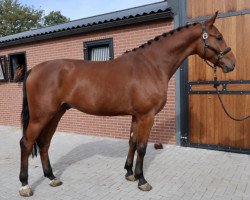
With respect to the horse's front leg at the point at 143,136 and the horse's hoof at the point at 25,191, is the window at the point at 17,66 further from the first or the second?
the horse's front leg at the point at 143,136

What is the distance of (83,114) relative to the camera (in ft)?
25.6

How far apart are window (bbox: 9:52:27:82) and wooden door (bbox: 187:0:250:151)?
6187mm

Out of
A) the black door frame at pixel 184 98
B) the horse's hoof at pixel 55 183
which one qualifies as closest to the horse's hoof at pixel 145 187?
the horse's hoof at pixel 55 183

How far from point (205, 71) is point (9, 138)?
588 centimetres

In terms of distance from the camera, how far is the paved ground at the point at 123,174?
153 inches

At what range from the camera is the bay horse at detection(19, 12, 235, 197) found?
13.0ft

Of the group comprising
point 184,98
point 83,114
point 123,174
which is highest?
point 184,98

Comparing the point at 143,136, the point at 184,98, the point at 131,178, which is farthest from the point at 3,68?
the point at 143,136

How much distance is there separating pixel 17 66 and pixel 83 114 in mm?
3610

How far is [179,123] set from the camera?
609 cm

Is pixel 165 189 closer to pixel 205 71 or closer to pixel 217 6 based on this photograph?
pixel 205 71

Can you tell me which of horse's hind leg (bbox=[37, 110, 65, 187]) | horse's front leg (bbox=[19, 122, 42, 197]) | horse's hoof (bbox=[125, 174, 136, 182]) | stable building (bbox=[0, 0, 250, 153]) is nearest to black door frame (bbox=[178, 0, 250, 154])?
stable building (bbox=[0, 0, 250, 153])

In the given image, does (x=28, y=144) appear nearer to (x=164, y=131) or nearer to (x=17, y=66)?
(x=164, y=131)

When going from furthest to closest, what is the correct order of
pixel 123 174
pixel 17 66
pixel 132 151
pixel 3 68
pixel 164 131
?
pixel 3 68 < pixel 17 66 < pixel 164 131 < pixel 123 174 < pixel 132 151
